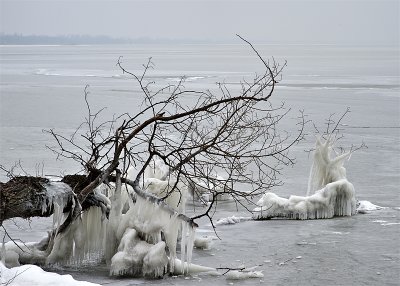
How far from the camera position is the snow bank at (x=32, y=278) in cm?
876

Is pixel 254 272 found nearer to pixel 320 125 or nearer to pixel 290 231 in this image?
pixel 290 231

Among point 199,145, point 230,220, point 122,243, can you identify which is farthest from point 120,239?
point 230,220

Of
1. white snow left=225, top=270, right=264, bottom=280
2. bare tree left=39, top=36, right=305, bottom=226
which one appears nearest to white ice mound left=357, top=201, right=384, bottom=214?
bare tree left=39, top=36, right=305, bottom=226

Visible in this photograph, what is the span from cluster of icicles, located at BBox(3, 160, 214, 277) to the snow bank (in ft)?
2.44

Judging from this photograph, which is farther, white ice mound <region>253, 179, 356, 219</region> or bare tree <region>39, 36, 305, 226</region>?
white ice mound <region>253, 179, 356, 219</region>

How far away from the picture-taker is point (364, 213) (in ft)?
43.9

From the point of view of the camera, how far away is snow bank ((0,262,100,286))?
Answer: 345 inches

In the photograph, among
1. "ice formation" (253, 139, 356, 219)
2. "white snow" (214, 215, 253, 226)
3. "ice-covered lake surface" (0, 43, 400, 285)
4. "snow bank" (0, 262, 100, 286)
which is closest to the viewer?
"snow bank" (0, 262, 100, 286)

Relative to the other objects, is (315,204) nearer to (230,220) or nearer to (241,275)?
(230,220)

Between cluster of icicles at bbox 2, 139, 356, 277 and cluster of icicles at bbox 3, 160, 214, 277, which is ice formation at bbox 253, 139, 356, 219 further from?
cluster of icicles at bbox 3, 160, 214, 277

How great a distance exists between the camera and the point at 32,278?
8.99 m

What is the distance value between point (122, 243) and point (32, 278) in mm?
1567

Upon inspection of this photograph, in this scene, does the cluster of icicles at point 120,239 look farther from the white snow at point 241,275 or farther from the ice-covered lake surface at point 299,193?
the white snow at point 241,275

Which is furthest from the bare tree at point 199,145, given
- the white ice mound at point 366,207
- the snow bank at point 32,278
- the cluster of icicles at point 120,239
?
the white ice mound at point 366,207
